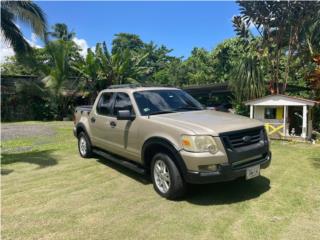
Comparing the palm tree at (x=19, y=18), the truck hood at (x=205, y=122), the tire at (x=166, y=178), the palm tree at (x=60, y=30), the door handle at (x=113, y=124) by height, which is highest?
the palm tree at (x=60, y=30)

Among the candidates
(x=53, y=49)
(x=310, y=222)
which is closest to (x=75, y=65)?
(x=53, y=49)

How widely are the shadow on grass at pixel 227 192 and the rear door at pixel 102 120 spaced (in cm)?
231

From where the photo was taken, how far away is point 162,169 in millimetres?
5062

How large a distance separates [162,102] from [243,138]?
1.86 metres

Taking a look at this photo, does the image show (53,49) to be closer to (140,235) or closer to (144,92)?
(144,92)

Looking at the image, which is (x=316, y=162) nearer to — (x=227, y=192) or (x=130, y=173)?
(x=227, y=192)

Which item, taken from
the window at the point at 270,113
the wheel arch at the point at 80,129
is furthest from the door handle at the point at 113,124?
the window at the point at 270,113

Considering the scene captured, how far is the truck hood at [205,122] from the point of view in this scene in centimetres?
461

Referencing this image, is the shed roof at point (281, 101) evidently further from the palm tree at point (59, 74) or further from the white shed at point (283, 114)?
the palm tree at point (59, 74)

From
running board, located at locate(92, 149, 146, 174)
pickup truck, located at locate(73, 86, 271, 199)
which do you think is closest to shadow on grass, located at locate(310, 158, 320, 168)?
pickup truck, located at locate(73, 86, 271, 199)

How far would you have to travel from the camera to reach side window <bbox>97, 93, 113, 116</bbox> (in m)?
6.76

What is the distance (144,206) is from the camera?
477cm

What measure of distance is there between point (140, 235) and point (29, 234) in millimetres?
1448

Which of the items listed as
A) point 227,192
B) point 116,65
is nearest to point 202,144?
point 227,192
